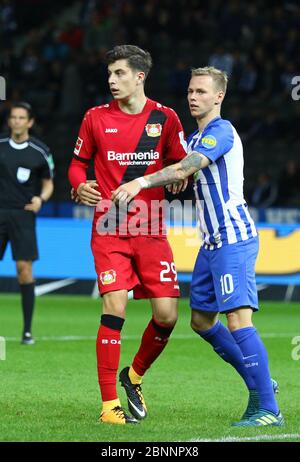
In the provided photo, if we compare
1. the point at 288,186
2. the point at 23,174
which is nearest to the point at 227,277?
the point at 23,174

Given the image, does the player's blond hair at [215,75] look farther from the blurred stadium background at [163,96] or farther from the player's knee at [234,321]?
the blurred stadium background at [163,96]

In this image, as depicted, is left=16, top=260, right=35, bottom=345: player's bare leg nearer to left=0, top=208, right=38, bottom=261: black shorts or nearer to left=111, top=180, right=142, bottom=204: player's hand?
left=0, top=208, right=38, bottom=261: black shorts

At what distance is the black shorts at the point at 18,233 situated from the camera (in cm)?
1196

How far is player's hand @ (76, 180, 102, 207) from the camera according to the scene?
7488mm

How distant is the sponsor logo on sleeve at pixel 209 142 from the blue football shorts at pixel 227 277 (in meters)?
0.65

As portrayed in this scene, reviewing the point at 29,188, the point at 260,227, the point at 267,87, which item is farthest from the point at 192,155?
the point at 267,87

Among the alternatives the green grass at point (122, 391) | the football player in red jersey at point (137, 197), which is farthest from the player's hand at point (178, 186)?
the green grass at point (122, 391)

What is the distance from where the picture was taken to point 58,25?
2838 centimetres

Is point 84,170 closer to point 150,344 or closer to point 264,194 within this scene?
point 150,344

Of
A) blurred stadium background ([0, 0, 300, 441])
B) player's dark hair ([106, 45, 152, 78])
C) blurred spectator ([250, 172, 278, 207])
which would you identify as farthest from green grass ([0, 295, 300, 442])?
blurred spectator ([250, 172, 278, 207])

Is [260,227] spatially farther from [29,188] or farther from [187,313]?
[29,188]


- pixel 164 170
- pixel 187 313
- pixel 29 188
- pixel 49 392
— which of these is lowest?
pixel 187 313
